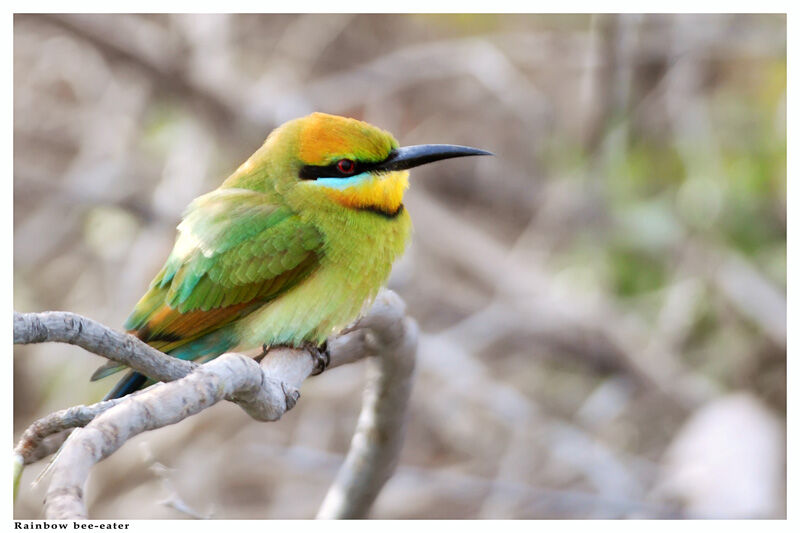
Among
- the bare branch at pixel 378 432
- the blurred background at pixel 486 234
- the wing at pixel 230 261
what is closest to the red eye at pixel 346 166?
the wing at pixel 230 261

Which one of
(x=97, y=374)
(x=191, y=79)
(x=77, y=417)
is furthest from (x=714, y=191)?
(x=77, y=417)

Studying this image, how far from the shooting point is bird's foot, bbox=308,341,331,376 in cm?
Answer: 152

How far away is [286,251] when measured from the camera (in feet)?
5.13

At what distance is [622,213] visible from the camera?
3.28 m

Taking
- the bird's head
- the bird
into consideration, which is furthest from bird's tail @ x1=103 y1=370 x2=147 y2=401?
the bird's head

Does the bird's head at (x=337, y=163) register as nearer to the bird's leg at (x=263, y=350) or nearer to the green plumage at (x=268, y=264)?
the green plumage at (x=268, y=264)

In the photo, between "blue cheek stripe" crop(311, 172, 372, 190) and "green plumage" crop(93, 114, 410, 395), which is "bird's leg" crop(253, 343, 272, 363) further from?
"blue cheek stripe" crop(311, 172, 372, 190)

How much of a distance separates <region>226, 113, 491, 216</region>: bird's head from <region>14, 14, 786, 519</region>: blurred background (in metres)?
1.37

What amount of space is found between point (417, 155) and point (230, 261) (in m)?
0.37

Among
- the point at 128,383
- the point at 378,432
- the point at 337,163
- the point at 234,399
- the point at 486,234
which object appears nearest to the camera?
the point at 234,399

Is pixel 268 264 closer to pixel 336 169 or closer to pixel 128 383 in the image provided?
pixel 336 169

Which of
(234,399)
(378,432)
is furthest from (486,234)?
(234,399)

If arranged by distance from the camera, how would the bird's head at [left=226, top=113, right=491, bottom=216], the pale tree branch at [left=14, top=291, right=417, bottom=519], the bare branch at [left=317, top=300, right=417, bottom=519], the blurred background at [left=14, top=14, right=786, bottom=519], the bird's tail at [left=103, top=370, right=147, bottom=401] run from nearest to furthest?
1. the pale tree branch at [left=14, top=291, right=417, bottom=519]
2. the bird's tail at [left=103, top=370, right=147, bottom=401]
3. the bird's head at [left=226, top=113, right=491, bottom=216]
4. the bare branch at [left=317, top=300, right=417, bottom=519]
5. the blurred background at [left=14, top=14, right=786, bottom=519]

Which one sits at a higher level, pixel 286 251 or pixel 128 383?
pixel 286 251
